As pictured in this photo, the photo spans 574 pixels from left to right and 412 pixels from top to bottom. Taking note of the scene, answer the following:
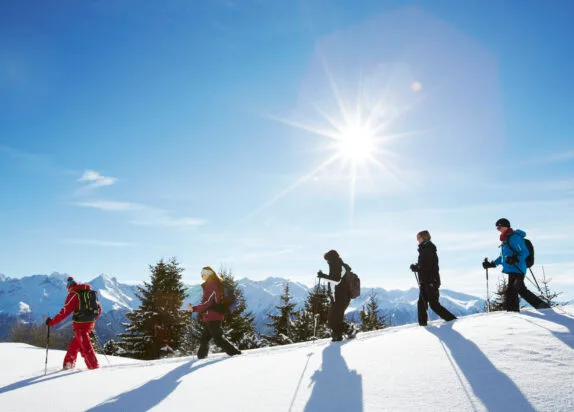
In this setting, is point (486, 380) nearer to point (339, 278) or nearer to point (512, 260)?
point (339, 278)

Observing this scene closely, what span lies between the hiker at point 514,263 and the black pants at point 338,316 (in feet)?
13.5

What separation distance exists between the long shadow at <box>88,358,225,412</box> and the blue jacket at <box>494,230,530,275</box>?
8.08 metres

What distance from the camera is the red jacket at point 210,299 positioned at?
27.6ft

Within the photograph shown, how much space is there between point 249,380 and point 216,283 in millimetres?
3150

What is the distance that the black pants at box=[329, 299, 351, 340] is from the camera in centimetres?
877

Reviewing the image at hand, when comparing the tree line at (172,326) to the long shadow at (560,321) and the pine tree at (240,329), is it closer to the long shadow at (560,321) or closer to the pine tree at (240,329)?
the pine tree at (240,329)

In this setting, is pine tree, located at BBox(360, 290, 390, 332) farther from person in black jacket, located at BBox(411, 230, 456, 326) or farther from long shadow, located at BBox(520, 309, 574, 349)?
long shadow, located at BBox(520, 309, 574, 349)

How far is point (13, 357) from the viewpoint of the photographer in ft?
31.3

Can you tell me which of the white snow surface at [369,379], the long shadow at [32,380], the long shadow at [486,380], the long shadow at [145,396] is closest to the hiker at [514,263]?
the white snow surface at [369,379]

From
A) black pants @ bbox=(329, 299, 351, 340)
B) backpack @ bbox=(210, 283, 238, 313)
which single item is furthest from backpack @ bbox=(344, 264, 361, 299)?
backpack @ bbox=(210, 283, 238, 313)

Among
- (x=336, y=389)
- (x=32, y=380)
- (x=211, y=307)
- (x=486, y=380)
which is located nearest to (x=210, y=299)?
(x=211, y=307)

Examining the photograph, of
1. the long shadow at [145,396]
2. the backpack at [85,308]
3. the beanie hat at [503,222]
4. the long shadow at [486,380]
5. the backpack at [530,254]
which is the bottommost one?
the long shadow at [145,396]

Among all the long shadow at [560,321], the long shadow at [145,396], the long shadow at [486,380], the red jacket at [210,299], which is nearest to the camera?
the long shadow at [486,380]

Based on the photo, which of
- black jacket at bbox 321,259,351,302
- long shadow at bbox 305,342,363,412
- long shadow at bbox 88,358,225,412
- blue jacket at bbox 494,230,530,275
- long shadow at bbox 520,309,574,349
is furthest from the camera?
black jacket at bbox 321,259,351,302
